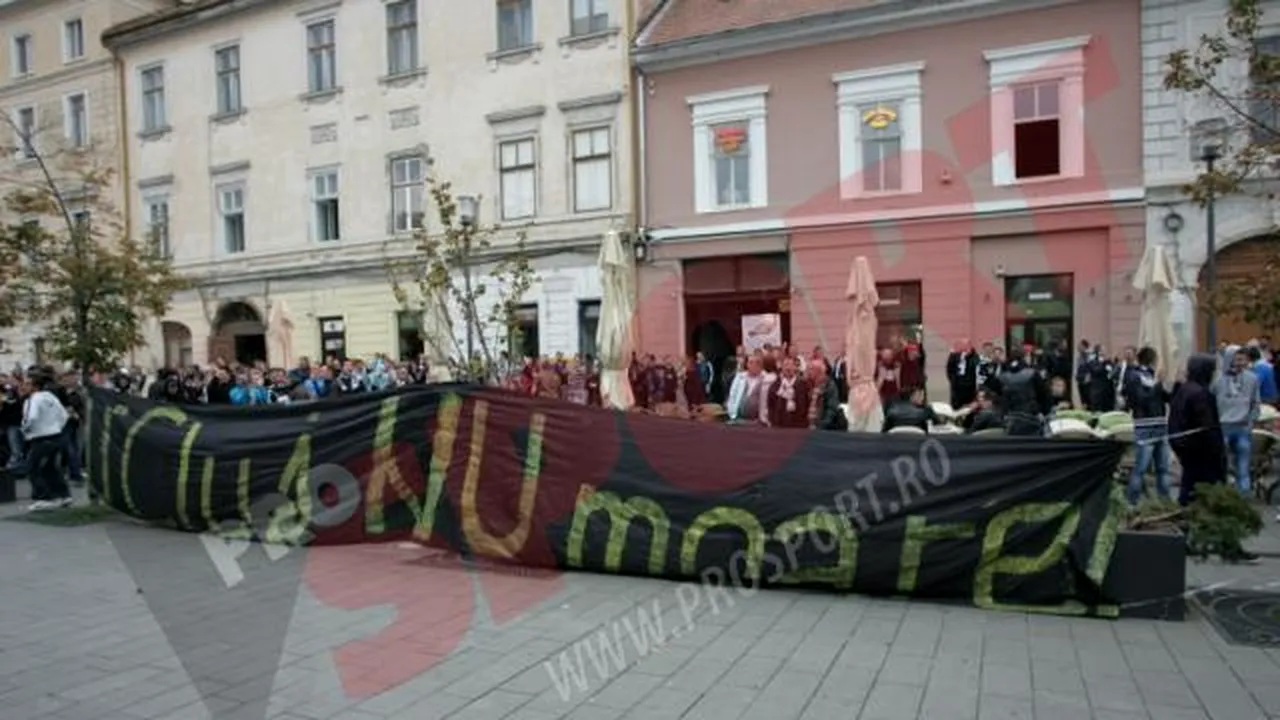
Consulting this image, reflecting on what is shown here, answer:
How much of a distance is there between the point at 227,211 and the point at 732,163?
53.5 feet

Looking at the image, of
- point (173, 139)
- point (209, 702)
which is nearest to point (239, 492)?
point (209, 702)

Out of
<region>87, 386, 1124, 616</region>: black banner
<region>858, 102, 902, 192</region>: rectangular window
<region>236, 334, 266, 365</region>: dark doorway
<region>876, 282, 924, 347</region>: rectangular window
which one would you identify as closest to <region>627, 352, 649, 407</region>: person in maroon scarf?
<region>876, 282, 924, 347</region>: rectangular window

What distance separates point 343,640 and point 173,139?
1116 inches

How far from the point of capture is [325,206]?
1057 inches

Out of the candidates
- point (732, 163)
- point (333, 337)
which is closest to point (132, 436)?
point (732, 163)

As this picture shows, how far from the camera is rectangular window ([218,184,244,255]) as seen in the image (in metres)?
28.5

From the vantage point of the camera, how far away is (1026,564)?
6.33 m

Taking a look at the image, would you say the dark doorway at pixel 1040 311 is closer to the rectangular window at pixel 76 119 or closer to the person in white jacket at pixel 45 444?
the person in white jacket at pixel 45 444

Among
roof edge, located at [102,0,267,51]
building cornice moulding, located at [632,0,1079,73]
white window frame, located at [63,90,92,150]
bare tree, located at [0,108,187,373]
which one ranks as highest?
roof edge, located at [102,0,267,51]

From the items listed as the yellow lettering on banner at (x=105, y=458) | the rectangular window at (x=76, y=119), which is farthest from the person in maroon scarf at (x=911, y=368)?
the rectangular window at (x=76, y=119)

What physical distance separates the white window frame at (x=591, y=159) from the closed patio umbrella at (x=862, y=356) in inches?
381

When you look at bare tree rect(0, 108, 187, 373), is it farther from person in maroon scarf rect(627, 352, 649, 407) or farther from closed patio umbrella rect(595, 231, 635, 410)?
person in maroon scarf rect(627, 352, 649, 407)

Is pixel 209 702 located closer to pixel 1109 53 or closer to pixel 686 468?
pixel 686 468

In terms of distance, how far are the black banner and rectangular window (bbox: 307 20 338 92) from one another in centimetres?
1908
